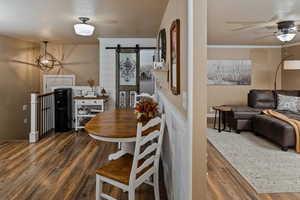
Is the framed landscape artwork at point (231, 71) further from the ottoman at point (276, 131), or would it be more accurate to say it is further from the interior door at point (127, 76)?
the interior door at point (127, 76)

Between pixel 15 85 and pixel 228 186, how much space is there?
5.59 m

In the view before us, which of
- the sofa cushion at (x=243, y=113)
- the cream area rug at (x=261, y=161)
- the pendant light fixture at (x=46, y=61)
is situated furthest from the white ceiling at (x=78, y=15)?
the sofa cushion at (x=243, y=113)

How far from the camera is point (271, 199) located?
8.06ft

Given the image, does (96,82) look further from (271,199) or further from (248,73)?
(271,199)

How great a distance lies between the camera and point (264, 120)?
4.68m

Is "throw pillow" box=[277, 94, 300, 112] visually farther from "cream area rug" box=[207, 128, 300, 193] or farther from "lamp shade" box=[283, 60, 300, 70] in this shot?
"cream area rug" box=[207, 128, 300, 193]

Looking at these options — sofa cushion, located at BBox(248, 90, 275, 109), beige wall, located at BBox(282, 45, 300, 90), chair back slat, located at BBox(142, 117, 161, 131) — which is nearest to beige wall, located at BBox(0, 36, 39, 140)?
chair back slat, located at BBox(142, 117, 161, 131)

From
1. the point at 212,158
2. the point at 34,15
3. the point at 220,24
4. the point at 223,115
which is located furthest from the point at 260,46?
the point at 34,15

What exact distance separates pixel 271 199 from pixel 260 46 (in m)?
5.75

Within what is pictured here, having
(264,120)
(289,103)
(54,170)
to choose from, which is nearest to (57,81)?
(54,170)

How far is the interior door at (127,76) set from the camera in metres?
Answer: 5.70

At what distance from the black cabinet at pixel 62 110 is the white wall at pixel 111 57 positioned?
0.94m

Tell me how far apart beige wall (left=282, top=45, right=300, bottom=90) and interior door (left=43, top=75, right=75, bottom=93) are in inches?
255

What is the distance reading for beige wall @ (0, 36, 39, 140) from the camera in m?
5.38
